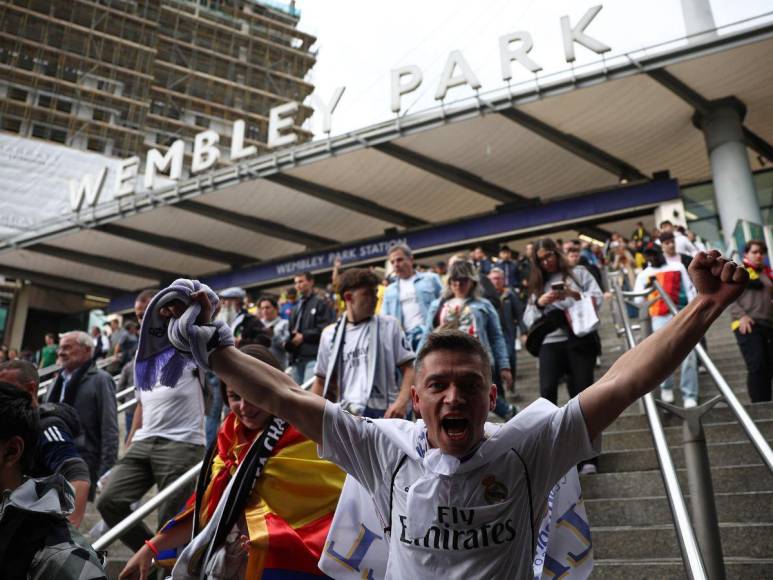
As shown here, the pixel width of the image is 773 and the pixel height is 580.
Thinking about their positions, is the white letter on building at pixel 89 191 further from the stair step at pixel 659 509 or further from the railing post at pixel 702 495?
the railing post at pixel 702 495

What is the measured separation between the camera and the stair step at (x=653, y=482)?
4152 mm

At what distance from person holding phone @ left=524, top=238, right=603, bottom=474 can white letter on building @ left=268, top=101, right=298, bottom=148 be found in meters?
15.3

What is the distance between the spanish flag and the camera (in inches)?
106

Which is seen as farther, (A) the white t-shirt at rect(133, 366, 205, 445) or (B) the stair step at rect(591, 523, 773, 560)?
(A) the white t-shirt at rect(133, 366, 205, 445)

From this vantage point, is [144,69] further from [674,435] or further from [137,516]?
[137,516]

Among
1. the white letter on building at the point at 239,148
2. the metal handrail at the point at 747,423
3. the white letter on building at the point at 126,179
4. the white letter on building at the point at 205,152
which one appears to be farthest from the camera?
the white letter on building at the point at 126,179

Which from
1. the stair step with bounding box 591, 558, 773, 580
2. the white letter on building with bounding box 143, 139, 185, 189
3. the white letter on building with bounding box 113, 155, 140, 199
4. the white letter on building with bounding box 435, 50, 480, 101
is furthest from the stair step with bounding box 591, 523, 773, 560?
the white letter on building with bounding box 113, 155, 140, 199

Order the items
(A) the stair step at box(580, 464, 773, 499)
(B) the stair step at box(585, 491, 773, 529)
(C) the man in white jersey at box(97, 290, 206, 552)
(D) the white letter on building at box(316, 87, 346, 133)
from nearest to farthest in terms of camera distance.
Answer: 1. (B) the stair step at box(585, 491, 773, 529)
2. (A) the stair step at box(580, 464, 773, 499)
3. (C) the man in white jersey at box(97, 290, 206, 552)
4. (D) the white letter on building at box(316, 87, 346, 133)

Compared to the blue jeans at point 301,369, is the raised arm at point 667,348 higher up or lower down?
lower down

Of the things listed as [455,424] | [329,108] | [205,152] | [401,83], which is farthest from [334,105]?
[455,424]

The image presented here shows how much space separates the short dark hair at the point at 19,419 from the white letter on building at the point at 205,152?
65.8ft

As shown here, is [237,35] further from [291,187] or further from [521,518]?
[521,518]

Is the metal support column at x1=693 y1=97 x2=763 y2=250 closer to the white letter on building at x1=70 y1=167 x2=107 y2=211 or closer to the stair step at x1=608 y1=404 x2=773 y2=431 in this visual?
the stair step at x1=608 y1=404 x2=773 y2=431

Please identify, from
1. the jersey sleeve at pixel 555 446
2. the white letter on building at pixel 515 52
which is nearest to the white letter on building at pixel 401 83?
the white letter on building at pixel 515 52
